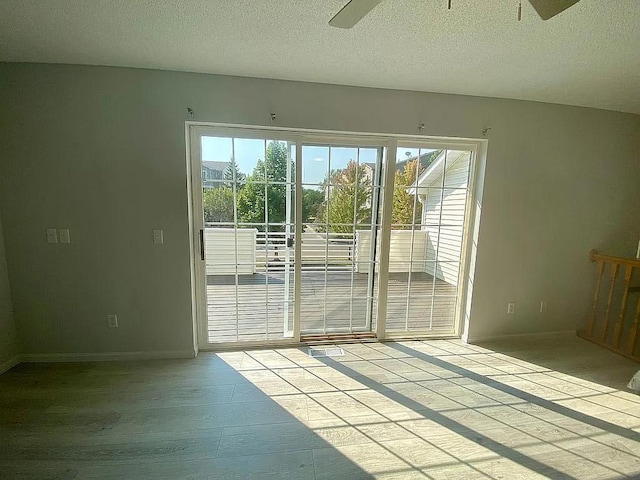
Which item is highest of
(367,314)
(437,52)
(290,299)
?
(437,52)

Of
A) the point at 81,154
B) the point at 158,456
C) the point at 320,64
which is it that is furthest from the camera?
the point at 81,154

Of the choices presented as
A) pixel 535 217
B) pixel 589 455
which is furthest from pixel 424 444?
pixel 535 217

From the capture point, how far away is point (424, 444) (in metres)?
1.66

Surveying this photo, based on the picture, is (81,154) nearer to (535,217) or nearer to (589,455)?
(589,455)

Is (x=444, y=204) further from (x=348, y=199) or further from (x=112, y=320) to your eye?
(x=112, y=320)

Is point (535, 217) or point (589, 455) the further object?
point (535, 217)

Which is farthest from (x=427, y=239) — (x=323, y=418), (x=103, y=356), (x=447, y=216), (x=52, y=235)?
(x=52, y=235)

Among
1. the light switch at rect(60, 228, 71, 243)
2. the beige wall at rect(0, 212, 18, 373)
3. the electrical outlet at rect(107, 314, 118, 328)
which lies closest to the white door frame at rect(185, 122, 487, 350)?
the electrical outlet at rect(107, 314, 118, 328)

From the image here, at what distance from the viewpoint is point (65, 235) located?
7.52 feet

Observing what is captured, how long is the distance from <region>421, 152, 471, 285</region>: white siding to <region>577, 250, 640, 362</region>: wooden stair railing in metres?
1.55

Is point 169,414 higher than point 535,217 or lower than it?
lower

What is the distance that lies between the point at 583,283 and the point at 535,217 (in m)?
1.04

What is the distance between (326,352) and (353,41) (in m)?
2.56

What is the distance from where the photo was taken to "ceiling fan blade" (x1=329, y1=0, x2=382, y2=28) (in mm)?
1112
